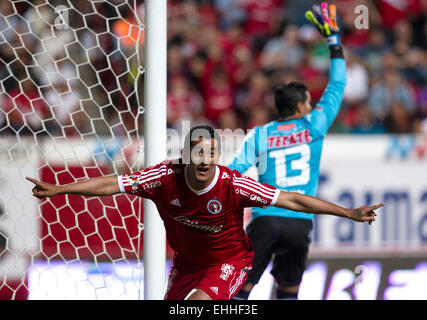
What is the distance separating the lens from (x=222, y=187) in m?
4.31

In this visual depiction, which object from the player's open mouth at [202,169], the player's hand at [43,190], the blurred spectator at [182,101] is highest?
the blurred spectator at [182,101]

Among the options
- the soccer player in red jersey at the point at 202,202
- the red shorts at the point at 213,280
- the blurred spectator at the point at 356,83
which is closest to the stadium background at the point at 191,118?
the blurred spectator at the point at 356,83

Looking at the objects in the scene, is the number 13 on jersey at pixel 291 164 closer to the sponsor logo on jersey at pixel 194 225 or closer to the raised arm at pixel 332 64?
the raised arm at pixel 332 64

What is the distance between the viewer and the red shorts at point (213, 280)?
4.42m

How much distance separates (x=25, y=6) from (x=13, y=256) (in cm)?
217

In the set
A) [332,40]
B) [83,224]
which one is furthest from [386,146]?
[83,224]

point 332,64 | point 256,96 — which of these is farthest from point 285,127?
point 256,96

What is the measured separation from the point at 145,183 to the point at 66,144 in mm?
2905

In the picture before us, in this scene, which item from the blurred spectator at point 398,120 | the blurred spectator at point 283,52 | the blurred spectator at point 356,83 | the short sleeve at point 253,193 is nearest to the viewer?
the short sleeve at point 253,193

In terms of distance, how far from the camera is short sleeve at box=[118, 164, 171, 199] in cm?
436

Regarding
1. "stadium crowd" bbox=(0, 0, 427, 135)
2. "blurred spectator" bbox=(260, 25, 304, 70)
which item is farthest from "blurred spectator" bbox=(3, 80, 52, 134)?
"blurred spectator" bbox=(260, 25, 304, 70)

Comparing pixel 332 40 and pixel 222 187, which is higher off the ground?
pixel 332 40

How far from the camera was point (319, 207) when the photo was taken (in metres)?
4.21
